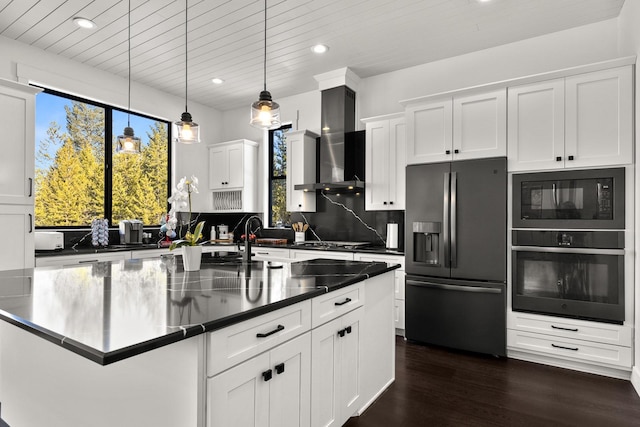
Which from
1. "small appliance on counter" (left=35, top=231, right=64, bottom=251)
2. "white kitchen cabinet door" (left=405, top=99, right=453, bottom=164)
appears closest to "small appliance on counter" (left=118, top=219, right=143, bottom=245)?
"small appliance on counter" (left=35, top=231, right=64, bottom=251)

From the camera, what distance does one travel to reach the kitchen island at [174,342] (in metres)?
1.18

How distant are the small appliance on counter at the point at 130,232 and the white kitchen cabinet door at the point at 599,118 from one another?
4.67 meters

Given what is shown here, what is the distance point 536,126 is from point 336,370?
2673 millimetres

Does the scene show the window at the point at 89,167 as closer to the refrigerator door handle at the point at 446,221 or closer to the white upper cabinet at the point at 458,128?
the white upper cabinet at the point at 458,128

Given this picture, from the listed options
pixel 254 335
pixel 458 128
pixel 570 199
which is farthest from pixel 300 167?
pixel 254 335

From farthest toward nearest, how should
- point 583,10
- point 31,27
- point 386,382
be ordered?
point 31,27, point 583,10, point 386,382

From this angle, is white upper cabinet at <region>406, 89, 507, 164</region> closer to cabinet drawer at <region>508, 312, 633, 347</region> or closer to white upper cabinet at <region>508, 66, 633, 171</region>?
white upper cabinet at <region>508, 66, 633, 171</region>

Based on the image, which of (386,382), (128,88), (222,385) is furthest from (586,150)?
(128,88)

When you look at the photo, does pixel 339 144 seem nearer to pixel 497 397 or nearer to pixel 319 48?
pixel 319 48

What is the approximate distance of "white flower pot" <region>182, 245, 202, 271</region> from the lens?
2198 mm

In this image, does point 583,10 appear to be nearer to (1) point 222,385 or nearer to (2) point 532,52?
(2) point 532,52

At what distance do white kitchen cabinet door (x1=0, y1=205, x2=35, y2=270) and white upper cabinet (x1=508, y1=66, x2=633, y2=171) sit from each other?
171 inches

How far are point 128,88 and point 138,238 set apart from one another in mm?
1983

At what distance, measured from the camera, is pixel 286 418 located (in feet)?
5.17
